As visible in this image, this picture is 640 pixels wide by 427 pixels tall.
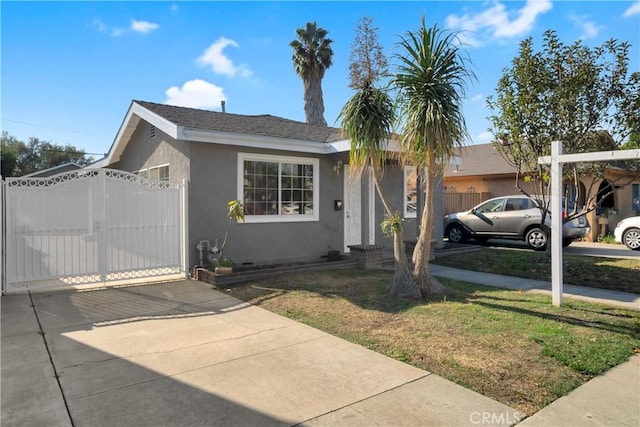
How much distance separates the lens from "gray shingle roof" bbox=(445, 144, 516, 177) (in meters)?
19.3

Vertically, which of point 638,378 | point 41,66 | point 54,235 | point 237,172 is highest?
point 41,66

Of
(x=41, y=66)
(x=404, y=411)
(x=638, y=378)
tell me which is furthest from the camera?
(x=41, y=66)

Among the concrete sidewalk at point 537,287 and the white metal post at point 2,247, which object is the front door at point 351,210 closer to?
the concrete sidewalk at point 537,287

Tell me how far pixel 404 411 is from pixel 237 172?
6947 millimetres

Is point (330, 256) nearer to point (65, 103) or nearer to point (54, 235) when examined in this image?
point (54, 235)

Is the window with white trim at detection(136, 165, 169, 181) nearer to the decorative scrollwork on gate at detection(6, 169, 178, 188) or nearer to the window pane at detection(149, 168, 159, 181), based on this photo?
the window pane at detection(149, 168, 159, 181)

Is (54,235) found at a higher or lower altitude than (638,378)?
higher

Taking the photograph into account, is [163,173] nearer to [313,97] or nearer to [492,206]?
[492,206]

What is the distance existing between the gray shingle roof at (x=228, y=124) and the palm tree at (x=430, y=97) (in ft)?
12.2

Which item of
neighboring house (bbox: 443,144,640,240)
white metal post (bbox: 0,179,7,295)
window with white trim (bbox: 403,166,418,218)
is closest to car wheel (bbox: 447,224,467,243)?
neighboring house (bbox: 443,144,640,240)

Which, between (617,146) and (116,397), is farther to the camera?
(617,146)

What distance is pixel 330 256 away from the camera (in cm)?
1055

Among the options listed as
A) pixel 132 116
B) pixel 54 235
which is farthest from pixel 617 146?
pixel 132 116

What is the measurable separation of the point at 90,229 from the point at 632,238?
52.7 ft
